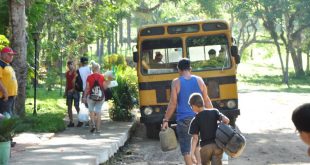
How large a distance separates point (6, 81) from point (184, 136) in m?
3.53

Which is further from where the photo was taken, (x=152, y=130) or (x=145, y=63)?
(x=152, y=130)

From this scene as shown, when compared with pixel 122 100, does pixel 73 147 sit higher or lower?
lower

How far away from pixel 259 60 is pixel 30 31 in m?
90.3

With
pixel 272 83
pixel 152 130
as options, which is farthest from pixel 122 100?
pixel 272 83

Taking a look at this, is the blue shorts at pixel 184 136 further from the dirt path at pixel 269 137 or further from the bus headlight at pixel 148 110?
the bus headlight at pixel 148 110

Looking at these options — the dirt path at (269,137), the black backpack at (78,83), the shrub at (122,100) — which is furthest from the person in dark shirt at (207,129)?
the shrub at (122,100)

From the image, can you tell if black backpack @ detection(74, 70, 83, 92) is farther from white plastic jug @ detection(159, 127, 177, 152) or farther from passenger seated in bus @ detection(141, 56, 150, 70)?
white plastic jug @ detection(159, 127, 177, 152)

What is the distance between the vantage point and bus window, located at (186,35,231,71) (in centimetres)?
1500

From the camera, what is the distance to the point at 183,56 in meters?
15.0

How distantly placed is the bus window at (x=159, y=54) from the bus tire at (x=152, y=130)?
4.63ft

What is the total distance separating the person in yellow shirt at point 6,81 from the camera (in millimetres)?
11070

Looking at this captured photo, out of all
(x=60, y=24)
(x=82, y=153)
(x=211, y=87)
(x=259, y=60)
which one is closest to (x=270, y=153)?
(x=211, y=87)

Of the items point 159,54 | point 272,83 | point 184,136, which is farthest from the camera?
point 272,83

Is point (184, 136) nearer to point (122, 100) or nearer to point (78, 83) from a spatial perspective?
point (78, 83)
